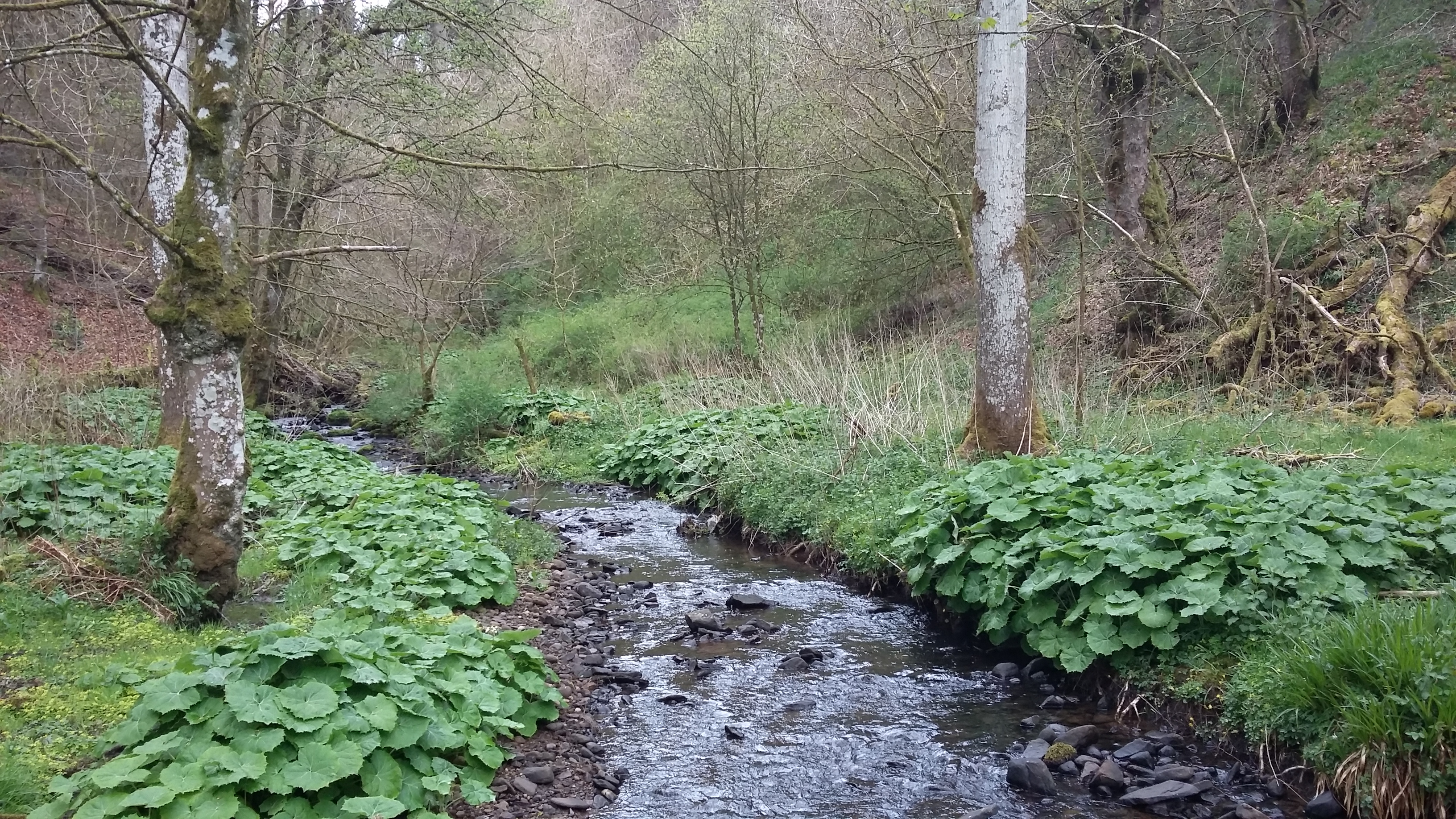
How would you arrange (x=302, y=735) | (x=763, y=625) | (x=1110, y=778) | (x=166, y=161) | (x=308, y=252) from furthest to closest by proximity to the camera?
(x=166, y=161) < (x=763, y=625) < (x=308, y=252) < (x=1110, y=778) < (x=302, y=735)

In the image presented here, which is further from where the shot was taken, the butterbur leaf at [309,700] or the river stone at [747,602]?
the river stone at [747,602]

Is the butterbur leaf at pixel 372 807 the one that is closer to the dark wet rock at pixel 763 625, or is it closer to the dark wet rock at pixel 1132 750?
the dark wet rock at pixel 1132 750

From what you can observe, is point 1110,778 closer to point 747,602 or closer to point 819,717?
point 819,717

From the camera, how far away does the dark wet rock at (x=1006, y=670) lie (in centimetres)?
612

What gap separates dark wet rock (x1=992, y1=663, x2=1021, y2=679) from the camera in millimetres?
6121

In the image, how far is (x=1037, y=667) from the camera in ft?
20.1

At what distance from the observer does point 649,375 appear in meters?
20.1

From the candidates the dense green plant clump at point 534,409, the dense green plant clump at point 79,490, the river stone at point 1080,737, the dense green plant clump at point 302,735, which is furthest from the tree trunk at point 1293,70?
the dense green plant clump at point 79,490

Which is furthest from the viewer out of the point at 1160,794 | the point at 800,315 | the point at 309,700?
the point at 800,315

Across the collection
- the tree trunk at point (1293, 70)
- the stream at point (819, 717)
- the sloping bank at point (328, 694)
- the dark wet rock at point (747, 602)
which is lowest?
the stream at point (819, 717)

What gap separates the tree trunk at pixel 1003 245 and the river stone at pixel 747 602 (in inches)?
103

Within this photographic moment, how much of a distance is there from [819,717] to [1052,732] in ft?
4.27

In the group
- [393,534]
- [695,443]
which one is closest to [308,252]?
[393,534]

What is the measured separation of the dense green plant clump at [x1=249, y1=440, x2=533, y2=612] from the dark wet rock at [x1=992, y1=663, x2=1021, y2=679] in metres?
3.46
